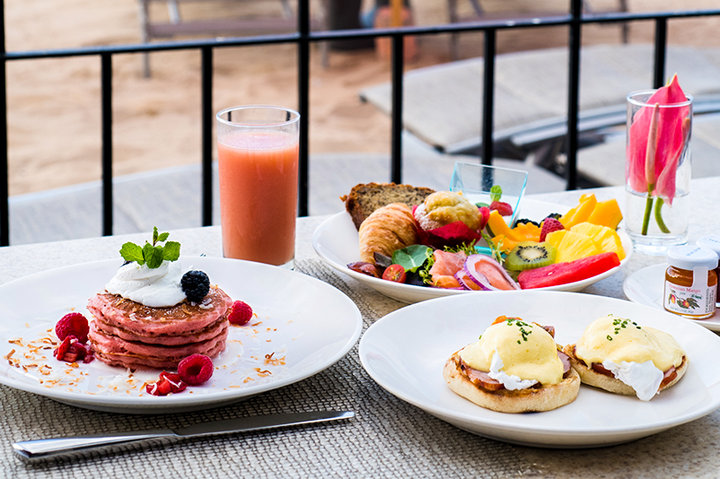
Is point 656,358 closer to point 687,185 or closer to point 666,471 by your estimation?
point 666,471

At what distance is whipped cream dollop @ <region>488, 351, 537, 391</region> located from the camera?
0.77 meters

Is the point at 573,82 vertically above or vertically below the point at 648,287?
above

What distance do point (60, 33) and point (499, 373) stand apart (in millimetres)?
10004

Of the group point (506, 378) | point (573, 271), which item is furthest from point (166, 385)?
point (573, 271)

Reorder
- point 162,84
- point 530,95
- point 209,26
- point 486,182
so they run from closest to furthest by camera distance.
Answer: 1. point 486,182
2. point 530,95
3. point 209,26
4. point 162,84

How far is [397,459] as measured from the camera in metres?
0.76

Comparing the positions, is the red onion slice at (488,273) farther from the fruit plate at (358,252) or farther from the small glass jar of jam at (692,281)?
the small glass jar of jam at (692,281)

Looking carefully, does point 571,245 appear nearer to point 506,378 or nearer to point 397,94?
point 506,378

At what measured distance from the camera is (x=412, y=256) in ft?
3.68

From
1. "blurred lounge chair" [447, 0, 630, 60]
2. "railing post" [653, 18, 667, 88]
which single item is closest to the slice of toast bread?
"railing post" [653, 18, 667, 88]

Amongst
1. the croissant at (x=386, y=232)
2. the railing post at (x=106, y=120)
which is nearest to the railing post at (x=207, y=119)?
the railing post at (x=106, y=120)

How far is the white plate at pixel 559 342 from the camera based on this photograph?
74 centimetres

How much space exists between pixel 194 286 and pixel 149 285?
0.04m

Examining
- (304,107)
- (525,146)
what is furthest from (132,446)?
(525,146)
